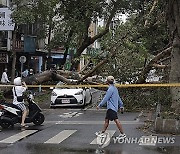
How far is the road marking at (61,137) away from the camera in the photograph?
431 inches

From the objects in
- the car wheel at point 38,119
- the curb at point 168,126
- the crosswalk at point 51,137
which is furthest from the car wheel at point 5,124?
the curb at point 168,126

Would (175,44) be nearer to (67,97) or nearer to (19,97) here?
(19,97)

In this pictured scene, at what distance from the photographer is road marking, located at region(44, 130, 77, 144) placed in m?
11.0

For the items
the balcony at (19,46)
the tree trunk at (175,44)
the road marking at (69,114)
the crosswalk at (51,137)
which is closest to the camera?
the crosswalk at (51,137)

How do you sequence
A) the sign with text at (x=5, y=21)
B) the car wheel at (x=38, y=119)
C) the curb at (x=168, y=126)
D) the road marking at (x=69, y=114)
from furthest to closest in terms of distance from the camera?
the sign with text at (x=5, y=21) → the road marking at (x=69, y=114) → the car wheel at (x=38, y=119) → the curb at (x=168, y=126)

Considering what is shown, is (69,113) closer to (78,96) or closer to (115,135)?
A: (78,96)

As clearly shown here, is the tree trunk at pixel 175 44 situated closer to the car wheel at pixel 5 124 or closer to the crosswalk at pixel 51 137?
the crosswalk at pixel 51 137

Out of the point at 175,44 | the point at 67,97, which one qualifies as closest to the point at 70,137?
the point at 175,44

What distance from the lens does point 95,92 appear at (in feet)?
89.7

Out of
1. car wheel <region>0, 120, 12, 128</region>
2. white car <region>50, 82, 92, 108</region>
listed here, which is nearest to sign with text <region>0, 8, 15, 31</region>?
white car <region>50, 82, 92, 108</region>

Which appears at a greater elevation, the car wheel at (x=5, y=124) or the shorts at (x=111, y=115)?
the shorts at (x=111, y=115)

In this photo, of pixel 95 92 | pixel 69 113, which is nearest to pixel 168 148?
pixel 69 113

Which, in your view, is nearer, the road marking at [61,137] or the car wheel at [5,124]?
the road marking at [61,137]

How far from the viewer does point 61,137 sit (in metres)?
11.6
